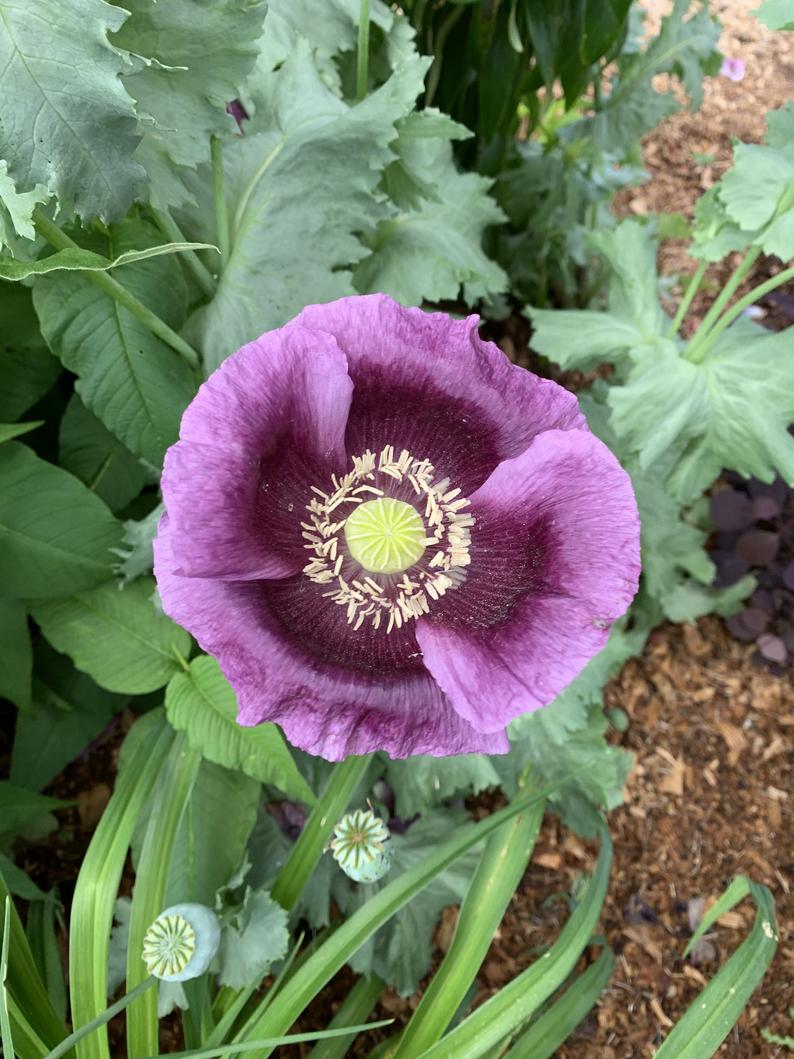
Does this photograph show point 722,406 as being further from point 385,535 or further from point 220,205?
point 220,205

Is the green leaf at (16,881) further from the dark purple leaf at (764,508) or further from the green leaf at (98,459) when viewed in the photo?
the dark purple leaf at (764,508)

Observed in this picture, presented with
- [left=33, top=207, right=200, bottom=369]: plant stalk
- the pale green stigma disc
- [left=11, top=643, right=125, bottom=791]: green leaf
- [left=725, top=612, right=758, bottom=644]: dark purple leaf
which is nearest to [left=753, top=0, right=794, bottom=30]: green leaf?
the pale green stigma disc

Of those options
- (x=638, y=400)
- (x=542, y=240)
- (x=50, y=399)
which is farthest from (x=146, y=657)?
(x=542, y=240)

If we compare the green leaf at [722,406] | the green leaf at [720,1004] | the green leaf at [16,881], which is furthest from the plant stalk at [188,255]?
the green leaf at [720,1004]

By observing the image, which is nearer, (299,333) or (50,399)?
(299,333)

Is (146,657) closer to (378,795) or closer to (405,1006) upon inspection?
(378,795)

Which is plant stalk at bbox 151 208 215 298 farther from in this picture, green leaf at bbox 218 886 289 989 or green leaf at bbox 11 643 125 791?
green leaf at bbox 218 886 289 989

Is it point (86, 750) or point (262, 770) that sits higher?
point (262, 770)
